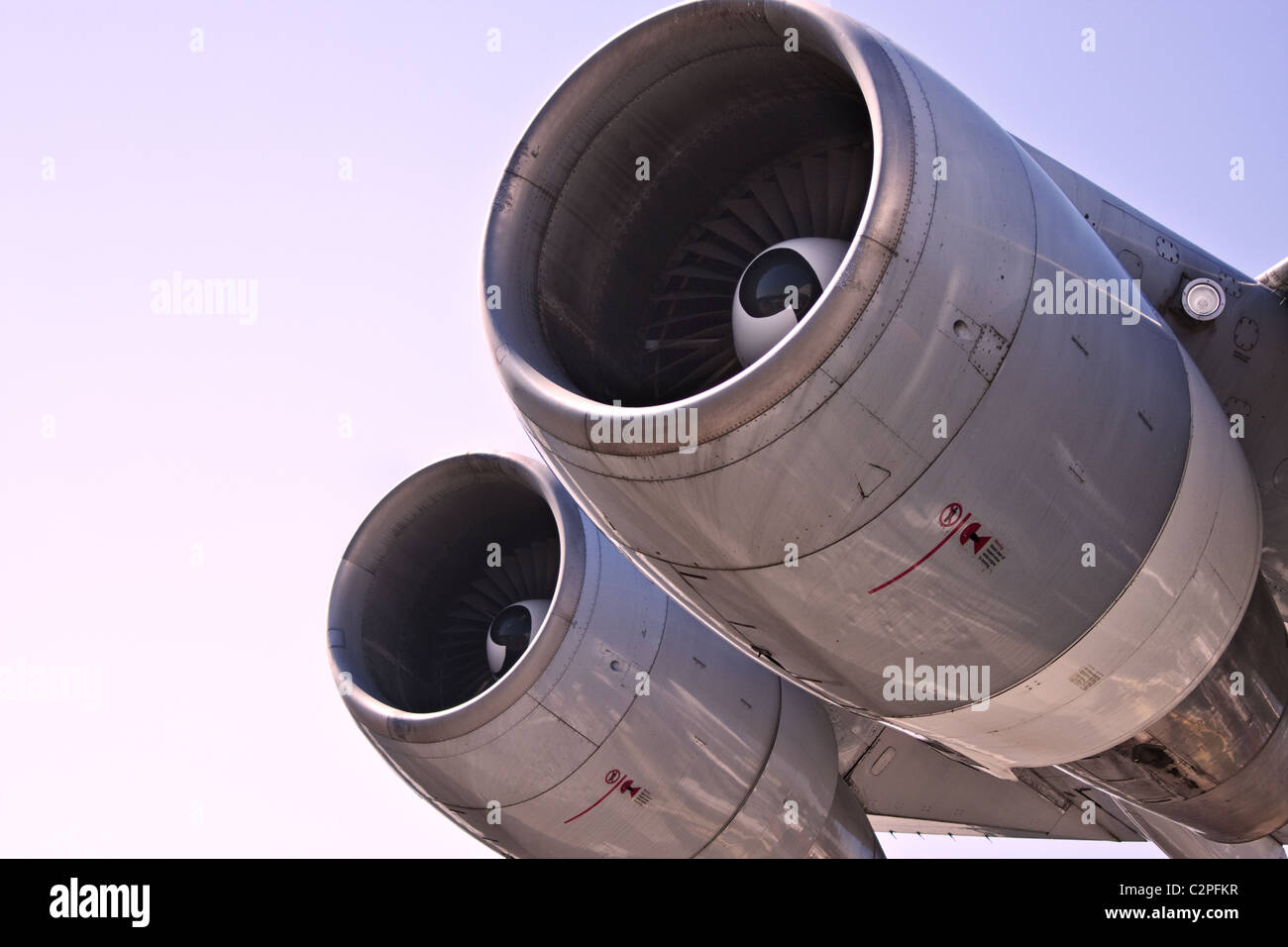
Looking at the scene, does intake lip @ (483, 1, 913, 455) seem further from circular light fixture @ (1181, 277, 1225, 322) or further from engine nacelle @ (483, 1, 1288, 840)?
circular light fixture @ (1181, 277, 1225, 322)

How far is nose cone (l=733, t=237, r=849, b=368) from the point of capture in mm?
5426

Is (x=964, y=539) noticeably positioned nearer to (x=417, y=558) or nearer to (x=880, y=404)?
(x=880, y=404)

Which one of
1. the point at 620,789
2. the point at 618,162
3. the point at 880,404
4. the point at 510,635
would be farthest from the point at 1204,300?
the point at 510,635

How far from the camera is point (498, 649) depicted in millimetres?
8562

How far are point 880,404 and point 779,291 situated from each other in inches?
39.0

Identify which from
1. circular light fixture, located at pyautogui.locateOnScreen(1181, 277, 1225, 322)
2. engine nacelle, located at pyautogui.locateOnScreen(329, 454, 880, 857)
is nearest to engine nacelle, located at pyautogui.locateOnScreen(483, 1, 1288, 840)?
circular light fixture, located at pyautogui.locateOnScreen(1181, 277, 1225, 322)

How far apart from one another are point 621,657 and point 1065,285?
12.9 ft

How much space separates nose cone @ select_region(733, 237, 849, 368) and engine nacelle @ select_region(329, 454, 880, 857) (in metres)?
2.89

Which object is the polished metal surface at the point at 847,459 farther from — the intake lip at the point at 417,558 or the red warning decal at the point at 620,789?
the intake lip at the point at 417,558

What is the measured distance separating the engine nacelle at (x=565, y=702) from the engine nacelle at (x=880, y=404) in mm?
2190

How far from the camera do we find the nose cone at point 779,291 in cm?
543

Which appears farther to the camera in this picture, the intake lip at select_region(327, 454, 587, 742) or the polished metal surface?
the intake lip at select_region(327, 454, 587, 742)
